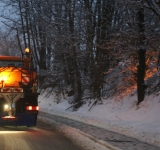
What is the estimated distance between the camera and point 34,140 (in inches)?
467

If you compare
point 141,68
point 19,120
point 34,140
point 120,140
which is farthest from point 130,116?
point 34,140

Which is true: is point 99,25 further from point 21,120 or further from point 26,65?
point 21,120

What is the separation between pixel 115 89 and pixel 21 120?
9.44 m

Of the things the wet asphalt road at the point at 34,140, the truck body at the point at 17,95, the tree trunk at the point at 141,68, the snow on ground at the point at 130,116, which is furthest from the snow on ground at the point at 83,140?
the tree trunk at the point at 141,68

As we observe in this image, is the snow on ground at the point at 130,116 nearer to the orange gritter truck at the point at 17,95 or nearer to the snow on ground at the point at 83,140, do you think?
the snow on ground at the point at 83,140

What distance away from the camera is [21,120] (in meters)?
14.4

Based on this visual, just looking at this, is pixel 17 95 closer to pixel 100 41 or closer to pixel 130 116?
pixel 130 116

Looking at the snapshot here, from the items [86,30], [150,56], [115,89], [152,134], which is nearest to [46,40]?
[86,30]

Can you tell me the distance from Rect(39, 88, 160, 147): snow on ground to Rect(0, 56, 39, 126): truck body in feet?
10.1

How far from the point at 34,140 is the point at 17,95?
3.11 m

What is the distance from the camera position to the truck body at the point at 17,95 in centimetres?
1428

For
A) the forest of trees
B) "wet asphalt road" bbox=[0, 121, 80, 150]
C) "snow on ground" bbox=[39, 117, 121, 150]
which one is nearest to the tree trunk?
the forest of trees

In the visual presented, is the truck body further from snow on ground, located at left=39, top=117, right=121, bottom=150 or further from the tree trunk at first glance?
the tree trunk

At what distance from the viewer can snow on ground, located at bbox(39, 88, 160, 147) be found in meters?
13.4
